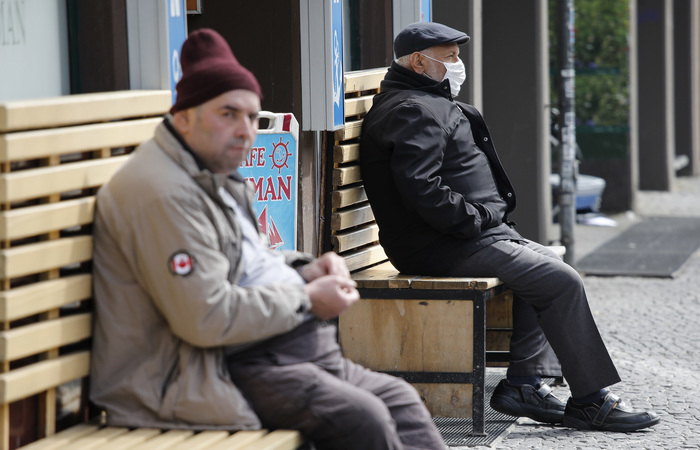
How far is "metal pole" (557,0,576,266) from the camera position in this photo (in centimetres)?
859

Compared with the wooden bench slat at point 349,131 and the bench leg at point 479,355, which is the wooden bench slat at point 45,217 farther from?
the wooden bench slat at point 349,131

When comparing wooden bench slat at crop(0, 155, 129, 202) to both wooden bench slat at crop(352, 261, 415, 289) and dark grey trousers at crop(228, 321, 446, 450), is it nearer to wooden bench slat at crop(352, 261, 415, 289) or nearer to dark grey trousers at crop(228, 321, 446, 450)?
dark grey trousers at crop(228, 321, 446, 450)

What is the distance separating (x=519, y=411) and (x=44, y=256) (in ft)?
8.84

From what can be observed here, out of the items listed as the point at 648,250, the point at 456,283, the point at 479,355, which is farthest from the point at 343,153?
the point at 648,250

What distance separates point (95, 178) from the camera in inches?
124

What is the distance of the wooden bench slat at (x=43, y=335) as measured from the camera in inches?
110

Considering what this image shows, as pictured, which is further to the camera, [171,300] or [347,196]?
[347,196]

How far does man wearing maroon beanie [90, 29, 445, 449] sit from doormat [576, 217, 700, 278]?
20.9 ft

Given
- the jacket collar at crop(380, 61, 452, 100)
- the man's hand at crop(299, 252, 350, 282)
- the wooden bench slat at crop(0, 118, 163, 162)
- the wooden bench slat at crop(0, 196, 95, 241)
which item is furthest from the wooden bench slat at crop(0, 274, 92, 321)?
the jacket collar at crop(380, 61, 452, 100)

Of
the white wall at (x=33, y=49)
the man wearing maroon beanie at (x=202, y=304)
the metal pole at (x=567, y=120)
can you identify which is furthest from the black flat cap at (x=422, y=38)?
the metal pole at (x=567, y=120)

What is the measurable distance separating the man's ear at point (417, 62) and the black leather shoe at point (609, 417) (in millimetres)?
1619

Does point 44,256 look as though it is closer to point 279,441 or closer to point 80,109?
point 80,109

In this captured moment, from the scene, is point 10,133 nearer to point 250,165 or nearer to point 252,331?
point 252,331

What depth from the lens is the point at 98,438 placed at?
2.95 m
